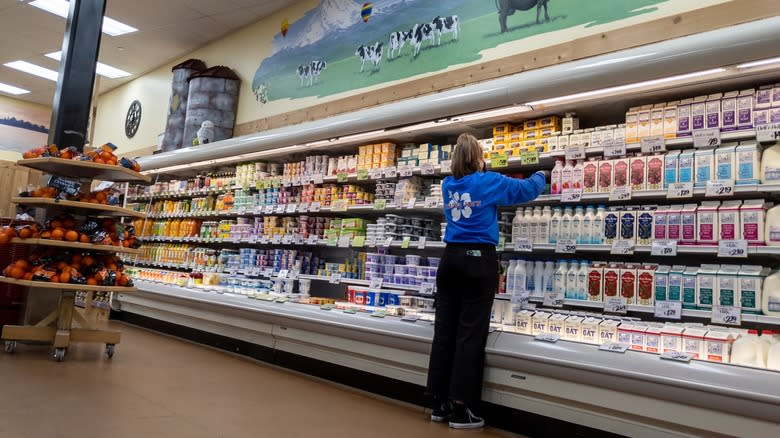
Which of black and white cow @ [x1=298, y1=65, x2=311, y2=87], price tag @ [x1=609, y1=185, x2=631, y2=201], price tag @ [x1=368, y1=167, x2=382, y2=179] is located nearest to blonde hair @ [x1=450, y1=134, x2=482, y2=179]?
price tag @ [x1=609, y1=185, x2=631, y2=201]

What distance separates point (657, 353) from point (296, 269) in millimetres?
3499

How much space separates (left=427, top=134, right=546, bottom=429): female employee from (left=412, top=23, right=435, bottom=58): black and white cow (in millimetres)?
2440

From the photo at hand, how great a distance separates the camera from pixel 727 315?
111 inches

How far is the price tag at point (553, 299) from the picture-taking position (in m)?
3.42

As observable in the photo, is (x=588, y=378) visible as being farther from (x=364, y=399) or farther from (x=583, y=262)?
(x=364, y=399)

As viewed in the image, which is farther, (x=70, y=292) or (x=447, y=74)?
(x=447, y=74)

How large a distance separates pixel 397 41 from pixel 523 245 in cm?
316

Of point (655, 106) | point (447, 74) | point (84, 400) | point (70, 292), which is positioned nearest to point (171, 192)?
point (70, 292)

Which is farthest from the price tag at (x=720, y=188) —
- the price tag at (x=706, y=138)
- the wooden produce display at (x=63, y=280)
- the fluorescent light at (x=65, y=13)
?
the fluorescent light at (x=65, y=13)

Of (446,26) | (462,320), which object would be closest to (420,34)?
(446,26)

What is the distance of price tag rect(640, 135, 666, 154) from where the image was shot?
127 inches

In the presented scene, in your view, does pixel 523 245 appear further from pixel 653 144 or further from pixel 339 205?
pixel 339 205

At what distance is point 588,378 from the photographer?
114 inches

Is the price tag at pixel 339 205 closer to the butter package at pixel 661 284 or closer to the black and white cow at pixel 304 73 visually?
the black and white cow at pixel 304 73
